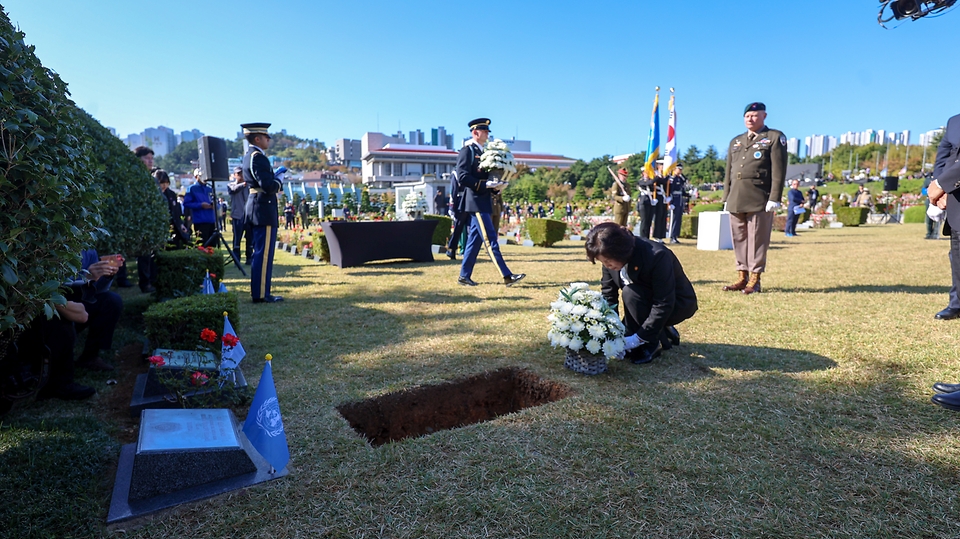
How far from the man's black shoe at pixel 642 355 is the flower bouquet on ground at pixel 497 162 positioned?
11.9ft

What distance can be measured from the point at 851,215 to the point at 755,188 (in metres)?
18.9

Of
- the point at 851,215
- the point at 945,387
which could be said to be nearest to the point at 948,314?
the point at 945,387

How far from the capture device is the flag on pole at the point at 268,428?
89.5 inches

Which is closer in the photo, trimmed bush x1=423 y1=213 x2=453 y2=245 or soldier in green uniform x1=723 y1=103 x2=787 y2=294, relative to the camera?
soldier in green uniform x1=723 y1=103 x2=787 y2=294

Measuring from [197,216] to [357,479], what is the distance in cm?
906

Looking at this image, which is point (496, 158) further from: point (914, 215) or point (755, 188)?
point (914, 215)

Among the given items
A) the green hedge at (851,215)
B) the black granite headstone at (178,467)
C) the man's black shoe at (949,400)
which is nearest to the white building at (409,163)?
the green hedge at (851,215)

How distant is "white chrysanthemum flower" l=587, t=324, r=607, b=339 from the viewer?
132 inches

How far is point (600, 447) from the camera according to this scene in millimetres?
2457

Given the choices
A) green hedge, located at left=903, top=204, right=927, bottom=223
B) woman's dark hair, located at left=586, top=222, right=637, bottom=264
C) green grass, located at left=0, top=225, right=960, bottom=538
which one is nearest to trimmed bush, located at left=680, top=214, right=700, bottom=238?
green grass, located at left=0, top=225, right=960, bottom=538

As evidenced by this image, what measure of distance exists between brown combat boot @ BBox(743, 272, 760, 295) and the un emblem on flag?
5625 mm

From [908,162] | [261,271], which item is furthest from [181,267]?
[908,162]

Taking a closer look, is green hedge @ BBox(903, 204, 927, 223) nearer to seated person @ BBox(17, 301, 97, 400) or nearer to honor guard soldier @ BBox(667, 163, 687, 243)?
honor guard soldier @ BBox(667, 163, 687, 243)

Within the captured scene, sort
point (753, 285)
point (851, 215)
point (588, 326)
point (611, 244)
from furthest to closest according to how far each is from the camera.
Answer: point (851, 215) < point (753, 285) < point (588, 326) < point (611, 244)
